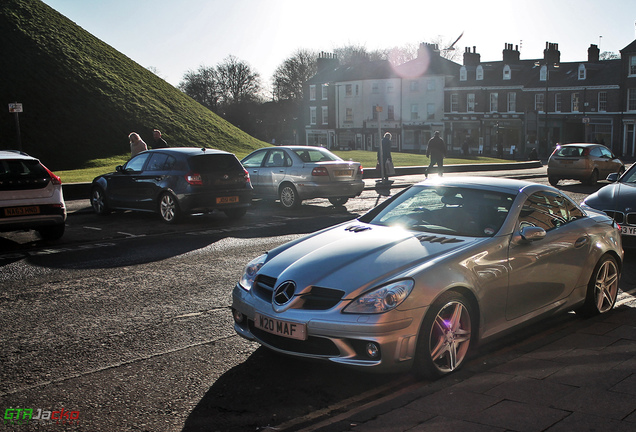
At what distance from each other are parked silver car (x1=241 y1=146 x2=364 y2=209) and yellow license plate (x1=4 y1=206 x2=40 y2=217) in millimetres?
6728

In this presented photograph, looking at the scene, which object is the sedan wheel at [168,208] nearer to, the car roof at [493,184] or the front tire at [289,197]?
the front tire at [289,197]

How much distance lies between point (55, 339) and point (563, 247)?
15.0 ft

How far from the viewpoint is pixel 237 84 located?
98.9 meters

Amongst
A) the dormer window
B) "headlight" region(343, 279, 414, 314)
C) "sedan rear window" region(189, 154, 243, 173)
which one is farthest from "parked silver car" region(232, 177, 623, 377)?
the dormer window

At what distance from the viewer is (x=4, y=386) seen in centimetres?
438

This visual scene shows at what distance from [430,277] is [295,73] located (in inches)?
3719

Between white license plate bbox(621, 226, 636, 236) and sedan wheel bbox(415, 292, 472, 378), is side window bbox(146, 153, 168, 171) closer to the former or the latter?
white license plate bbox(621, 226, 636, 236)

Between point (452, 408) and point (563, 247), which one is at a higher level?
point (563, 247)

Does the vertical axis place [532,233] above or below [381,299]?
above

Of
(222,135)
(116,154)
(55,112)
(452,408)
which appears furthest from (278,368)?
(222,135)

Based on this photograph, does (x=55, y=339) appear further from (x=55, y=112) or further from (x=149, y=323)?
(x=55, y=112)

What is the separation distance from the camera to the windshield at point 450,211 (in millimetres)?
5191

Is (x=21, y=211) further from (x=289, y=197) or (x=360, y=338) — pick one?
(x=360, y=338)

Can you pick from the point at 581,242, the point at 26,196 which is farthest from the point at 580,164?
the point at 26,196
